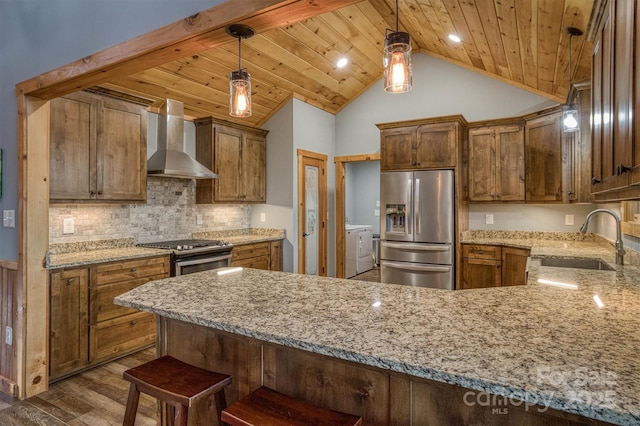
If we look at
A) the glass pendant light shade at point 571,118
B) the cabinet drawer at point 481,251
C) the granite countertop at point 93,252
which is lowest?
the cabinet drawer at point 481,251

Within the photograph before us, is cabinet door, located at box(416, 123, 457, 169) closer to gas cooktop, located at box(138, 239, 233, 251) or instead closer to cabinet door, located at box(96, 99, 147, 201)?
gas cooktop, located at box(138, 239, 233, 251)

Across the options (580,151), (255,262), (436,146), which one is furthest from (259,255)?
(580,151)

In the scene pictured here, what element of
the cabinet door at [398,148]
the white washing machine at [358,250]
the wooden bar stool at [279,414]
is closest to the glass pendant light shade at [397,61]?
the wooden bar stool at [279,414]

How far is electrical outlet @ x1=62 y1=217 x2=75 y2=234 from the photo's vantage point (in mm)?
3372

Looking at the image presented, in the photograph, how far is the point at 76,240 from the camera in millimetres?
3465

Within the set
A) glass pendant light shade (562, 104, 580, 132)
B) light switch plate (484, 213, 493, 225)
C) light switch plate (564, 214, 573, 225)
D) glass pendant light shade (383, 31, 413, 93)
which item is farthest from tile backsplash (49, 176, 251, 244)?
light switch plate (564, 214, 573, 225)

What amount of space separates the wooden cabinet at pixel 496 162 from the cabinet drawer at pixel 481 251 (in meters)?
0.63

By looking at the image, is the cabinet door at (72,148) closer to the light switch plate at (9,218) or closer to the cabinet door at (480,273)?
the light switch plate at (9,218)

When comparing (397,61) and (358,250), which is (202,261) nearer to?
(397,61)

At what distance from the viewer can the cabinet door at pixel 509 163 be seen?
4262 millimetres

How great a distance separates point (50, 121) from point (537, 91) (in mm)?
5009

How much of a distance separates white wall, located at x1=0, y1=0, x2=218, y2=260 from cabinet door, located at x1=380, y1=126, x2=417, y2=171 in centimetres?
326

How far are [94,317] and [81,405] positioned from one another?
692 millimetres

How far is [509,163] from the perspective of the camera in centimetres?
432
